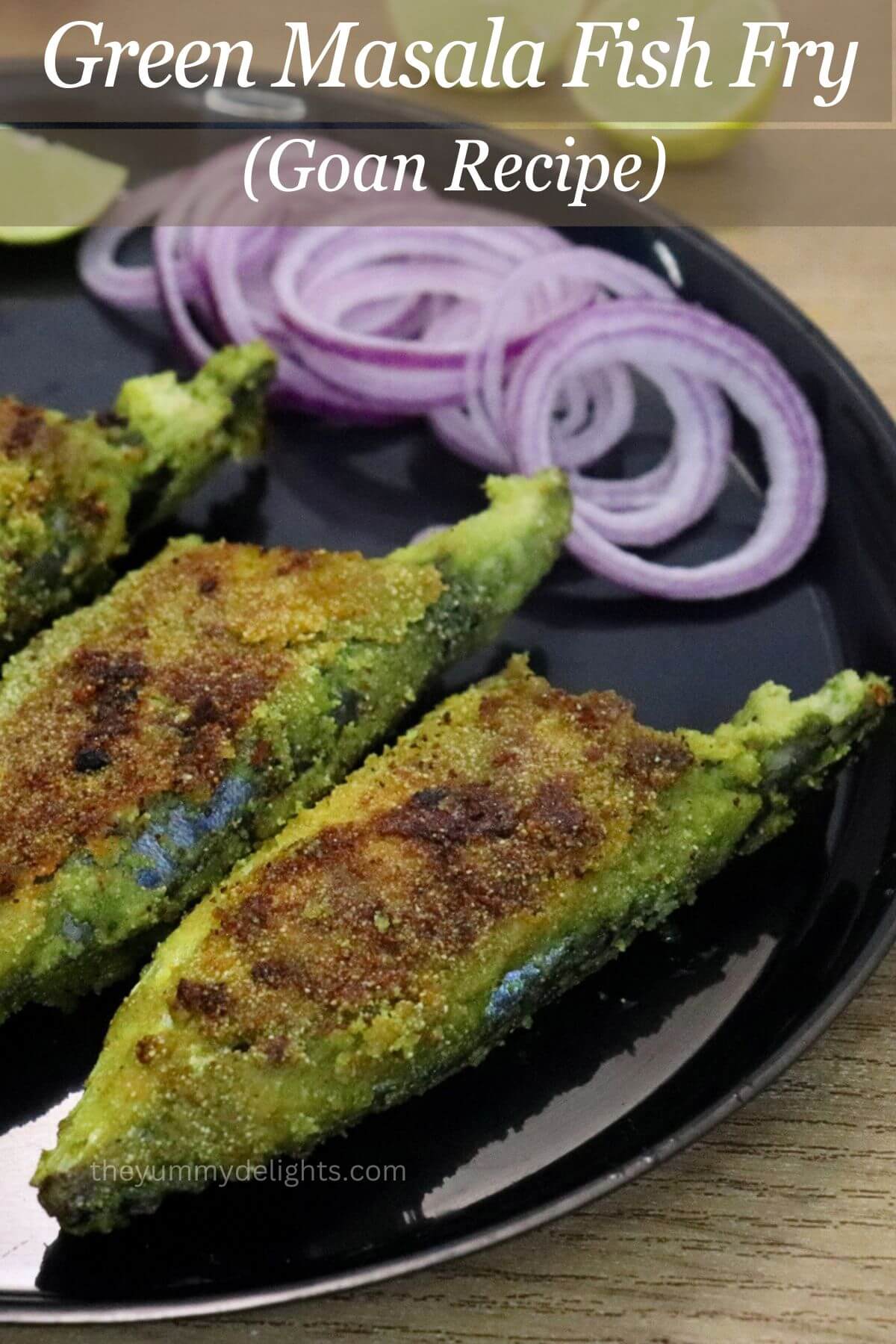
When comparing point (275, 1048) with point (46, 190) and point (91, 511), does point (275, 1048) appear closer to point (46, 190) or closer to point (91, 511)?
point (91, 511)

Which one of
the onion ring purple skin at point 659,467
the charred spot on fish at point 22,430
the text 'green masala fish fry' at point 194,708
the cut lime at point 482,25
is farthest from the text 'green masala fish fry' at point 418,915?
the cut lime at point 482,25

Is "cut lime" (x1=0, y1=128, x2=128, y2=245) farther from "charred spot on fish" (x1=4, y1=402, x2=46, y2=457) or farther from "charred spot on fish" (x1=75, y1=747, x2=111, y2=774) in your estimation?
"charred spot on fish" (x1=75, y1=747, x2=111, y2=774)

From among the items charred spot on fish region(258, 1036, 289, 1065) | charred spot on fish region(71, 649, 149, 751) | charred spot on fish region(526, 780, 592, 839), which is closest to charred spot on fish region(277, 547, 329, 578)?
charred spot on fish region(71, 649, 149, 751)

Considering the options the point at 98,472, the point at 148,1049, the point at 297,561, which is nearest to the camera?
the point at 148,1049

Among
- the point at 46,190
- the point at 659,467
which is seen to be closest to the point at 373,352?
the point at 659,467

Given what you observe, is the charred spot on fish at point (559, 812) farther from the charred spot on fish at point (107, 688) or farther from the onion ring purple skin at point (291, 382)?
the onion ring purple skin at point (291, 382)
